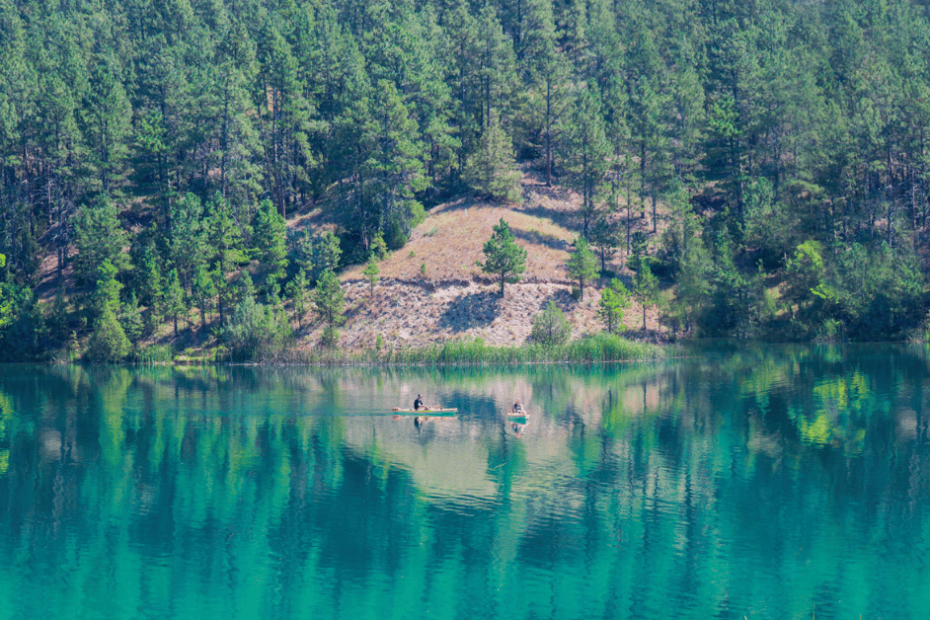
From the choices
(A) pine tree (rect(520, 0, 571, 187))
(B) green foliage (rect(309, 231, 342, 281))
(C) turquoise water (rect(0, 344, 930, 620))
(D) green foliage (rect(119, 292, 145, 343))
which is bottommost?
(C) turquoise water (rect(0, 344, 930, 620))

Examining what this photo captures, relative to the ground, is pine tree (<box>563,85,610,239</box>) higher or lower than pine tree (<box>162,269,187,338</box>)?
higher

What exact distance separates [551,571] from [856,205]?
8792 cm

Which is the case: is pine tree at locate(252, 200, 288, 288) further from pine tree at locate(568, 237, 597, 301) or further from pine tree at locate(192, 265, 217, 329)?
pine tree at locate(568, 237, 597, 301)

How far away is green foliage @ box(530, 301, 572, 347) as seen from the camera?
318 feet

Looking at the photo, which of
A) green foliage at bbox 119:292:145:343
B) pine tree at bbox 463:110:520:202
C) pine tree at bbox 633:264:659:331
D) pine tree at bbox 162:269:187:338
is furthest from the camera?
pine tree at bbox 463:110:520:202

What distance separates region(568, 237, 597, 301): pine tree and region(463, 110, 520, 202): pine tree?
17359 millimetres

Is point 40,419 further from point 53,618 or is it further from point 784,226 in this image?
point 784,226

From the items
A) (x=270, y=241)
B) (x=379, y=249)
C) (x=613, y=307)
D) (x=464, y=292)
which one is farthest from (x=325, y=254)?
(x=613, y=307)

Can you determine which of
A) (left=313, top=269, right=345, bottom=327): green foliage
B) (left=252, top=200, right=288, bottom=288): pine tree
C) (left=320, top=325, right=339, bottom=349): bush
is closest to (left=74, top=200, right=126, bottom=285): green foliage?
(left=252, top=200, right=288, bottom=288): pine tree

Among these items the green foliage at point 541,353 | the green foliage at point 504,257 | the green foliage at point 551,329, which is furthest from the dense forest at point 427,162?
the green foliage at point 551,329

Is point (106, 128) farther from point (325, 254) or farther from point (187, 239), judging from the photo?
point (325, 254)

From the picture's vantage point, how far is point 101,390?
8350 centimetres

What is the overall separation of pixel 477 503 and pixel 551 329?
175 ft

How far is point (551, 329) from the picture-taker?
9700 centimetres
